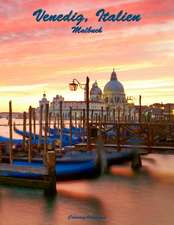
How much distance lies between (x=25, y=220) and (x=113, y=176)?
618 cm

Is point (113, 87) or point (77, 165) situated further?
point (113, 87)

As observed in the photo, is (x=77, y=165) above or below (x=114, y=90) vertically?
below

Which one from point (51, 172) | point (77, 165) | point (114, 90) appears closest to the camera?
point (51, 172)

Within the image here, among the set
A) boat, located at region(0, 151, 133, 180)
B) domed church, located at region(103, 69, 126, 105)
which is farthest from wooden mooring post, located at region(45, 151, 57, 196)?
domed church, located at region(103, 69, 126, 105)

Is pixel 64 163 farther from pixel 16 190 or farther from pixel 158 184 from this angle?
pixel 158 184

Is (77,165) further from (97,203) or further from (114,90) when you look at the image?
(114,90)

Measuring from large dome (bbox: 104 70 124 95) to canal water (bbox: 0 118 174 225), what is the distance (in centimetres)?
8393

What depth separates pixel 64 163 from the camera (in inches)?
542

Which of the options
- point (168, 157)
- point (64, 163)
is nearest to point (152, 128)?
point (64, 163)

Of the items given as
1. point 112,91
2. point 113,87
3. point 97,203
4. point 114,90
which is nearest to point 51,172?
point 97,203

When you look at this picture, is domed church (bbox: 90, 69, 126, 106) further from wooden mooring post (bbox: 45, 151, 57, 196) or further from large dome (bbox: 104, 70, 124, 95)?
wooden mooring post (bbox: 45, 151, 57, 196)

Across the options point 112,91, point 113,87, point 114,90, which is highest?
point 113,87

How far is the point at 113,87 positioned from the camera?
330 feet

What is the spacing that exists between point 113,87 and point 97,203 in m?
89.4
